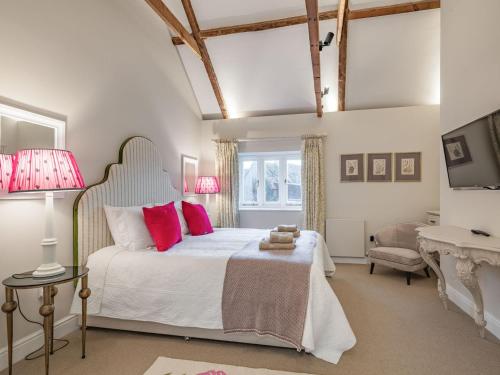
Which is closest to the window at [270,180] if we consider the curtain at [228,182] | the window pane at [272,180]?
the window pane at [272,180]

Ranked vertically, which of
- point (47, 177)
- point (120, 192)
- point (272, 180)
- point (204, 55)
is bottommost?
A: point (120, 192)

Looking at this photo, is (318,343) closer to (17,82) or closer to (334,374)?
(334,374)

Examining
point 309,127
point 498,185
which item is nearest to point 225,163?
point 309,127

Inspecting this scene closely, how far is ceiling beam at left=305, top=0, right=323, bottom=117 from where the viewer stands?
324 cm

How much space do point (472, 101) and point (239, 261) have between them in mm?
2544

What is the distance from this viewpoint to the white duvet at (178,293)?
6.91ft

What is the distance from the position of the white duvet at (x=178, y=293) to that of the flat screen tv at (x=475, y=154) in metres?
1.56

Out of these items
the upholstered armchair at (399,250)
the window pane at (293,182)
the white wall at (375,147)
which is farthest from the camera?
the window pane at (293,182)

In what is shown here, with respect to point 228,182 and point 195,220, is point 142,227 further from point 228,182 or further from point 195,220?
point 228,182

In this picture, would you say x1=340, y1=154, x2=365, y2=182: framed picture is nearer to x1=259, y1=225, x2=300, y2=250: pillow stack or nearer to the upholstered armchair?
the upholstered armchair

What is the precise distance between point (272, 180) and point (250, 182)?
43cm

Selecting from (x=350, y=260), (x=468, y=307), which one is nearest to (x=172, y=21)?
(x=350, y=260)

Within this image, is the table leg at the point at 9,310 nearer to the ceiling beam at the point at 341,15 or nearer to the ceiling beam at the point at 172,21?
the ceiling beam at the point at 172,21

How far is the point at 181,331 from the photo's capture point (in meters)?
2.38
